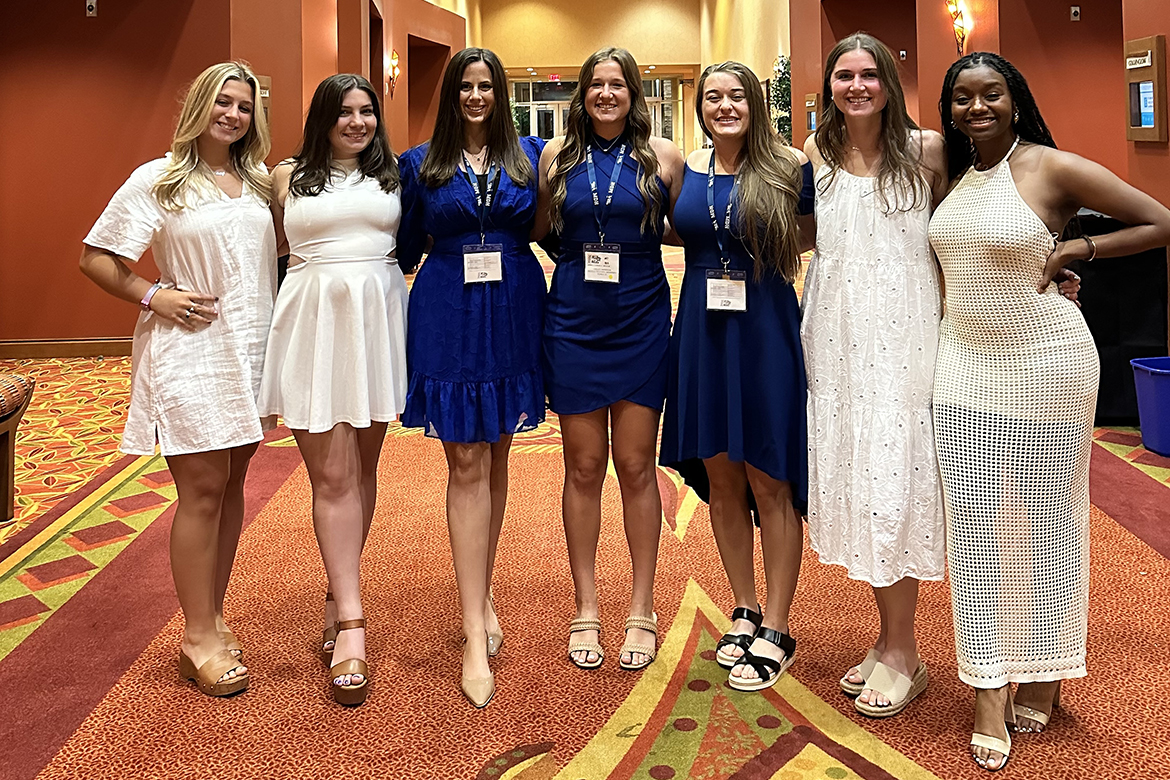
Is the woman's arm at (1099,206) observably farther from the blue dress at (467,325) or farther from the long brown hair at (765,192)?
the blue dress at (467,325)

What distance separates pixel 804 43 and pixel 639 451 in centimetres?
1096

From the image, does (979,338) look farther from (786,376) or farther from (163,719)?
(163,719)

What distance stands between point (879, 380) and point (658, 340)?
2.09ft

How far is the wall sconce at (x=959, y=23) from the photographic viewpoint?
8242mm

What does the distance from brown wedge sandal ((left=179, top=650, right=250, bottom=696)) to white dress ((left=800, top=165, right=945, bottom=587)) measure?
1624 mm

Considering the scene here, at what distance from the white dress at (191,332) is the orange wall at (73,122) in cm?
599

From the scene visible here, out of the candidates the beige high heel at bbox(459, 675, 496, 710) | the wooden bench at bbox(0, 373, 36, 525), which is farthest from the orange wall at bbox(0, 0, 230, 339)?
the beige high heel at bbox(459, 675, 496, 710)

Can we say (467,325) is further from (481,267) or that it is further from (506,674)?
(506,674)

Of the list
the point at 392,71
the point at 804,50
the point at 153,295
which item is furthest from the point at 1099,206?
the point at 392,71

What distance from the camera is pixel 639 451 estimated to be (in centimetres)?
272

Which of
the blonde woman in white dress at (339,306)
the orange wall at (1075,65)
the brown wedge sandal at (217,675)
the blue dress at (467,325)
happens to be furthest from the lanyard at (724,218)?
the orange wall at (1075,65)

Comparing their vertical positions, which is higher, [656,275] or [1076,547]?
[656,275]

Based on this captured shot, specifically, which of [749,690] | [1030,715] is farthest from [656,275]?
[1030,715]

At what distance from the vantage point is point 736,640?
2.73 metres
